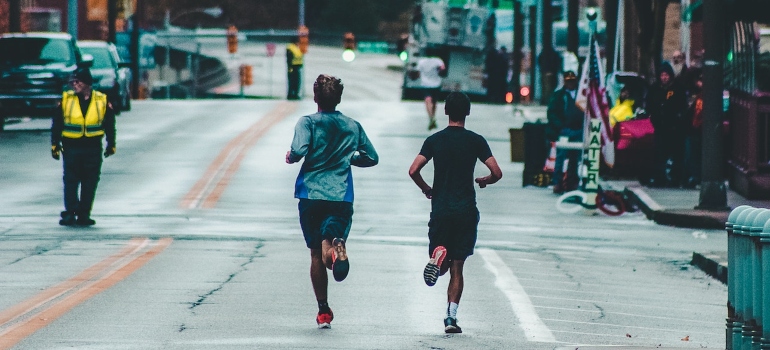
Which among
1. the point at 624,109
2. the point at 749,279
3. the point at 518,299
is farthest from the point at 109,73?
the point at 749,279

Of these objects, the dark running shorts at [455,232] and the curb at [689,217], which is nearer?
the dark running shorts at [455,232]

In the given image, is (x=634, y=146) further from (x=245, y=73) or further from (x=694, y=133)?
(x=245, y=73)

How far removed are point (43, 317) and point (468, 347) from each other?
2.96 metres

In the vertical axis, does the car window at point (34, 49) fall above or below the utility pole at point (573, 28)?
below

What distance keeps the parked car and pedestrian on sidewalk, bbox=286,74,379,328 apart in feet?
91.6

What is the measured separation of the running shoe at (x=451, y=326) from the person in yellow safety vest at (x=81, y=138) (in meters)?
8.63

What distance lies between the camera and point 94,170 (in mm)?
18156

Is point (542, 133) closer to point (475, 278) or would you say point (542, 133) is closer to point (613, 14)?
point (613, 14)

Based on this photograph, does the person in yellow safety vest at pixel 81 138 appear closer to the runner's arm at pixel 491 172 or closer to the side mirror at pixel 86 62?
the runner's arm at pixel 491 172

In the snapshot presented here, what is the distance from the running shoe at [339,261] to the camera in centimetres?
1004

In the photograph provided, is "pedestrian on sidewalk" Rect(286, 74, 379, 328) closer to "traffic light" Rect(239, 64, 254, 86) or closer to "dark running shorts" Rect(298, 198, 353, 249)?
"dark running shorts" Rect(298, 198, 353, 249)

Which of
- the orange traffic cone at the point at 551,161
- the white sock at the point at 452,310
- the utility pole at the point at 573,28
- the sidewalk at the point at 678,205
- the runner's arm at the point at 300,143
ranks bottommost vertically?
the sidewalk at the point at 678,205

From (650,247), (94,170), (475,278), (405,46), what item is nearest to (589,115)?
(650,247)

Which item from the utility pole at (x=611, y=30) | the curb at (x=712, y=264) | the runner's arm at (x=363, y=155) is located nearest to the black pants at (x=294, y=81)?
the utility pole at (x=611, y=30)
